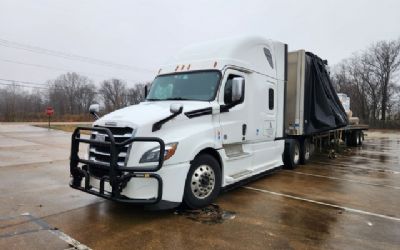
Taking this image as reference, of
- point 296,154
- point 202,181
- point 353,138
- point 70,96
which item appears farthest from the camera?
point 70,96

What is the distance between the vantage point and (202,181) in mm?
5406

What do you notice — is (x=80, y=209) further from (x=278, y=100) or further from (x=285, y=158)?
(x=285, y=158)

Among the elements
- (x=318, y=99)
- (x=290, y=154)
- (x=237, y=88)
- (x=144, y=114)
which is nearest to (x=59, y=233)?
(x=144, y=114)

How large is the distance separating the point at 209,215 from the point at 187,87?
2520 millimetres

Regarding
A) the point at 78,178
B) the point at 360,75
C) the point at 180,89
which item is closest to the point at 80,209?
the point at 78,178

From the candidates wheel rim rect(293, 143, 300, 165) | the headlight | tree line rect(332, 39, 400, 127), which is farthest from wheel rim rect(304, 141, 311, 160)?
tree line rect(332, 39, 400, 127)

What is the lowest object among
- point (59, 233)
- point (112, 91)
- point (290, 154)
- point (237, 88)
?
point (59, 233)

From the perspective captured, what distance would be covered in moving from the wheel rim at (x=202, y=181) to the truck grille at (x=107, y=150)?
1.24m

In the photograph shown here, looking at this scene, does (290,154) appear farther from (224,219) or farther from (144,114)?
(144,114)

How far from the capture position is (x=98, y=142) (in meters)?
4.84

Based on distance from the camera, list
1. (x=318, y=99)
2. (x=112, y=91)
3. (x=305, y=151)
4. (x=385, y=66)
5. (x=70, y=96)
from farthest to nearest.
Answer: (x=112, y=91), (x=70, y=96), (x=385, y=66), (x=305, y=151), (x=318, y=99)

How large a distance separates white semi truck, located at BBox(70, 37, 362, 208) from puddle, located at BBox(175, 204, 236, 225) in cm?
15

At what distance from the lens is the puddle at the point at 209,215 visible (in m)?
4.96

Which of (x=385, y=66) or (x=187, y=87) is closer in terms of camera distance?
(x=187, y=87)
